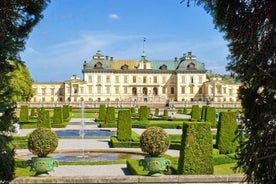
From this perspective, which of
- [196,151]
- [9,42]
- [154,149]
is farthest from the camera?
[196,151]

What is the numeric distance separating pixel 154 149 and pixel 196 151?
0.79 metres

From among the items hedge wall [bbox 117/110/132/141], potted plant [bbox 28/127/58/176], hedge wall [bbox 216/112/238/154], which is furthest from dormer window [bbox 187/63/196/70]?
potted plant [bbox 28/127/58/176]

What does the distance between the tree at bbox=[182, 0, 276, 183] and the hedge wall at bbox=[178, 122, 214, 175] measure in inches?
165

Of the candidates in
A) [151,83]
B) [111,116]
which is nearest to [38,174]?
[111,116]

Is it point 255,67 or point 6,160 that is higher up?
point 255,67

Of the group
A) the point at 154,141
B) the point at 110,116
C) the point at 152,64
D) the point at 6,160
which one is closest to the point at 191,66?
the point at 152,64

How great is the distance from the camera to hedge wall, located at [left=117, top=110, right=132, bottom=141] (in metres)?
15.2

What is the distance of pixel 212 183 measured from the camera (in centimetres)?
704

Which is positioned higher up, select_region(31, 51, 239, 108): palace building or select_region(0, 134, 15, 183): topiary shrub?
select_region(31, 51, 239, 108): palace building

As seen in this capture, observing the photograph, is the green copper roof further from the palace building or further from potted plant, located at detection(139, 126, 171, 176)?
potted plant, located at detection(139, 126, 171, 176)

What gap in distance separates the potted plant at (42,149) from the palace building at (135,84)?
60465 millimetres

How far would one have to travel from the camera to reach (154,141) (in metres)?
7.82

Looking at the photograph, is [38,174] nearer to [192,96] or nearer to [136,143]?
[136,143]

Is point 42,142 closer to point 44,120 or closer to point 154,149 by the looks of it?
point 154,149
